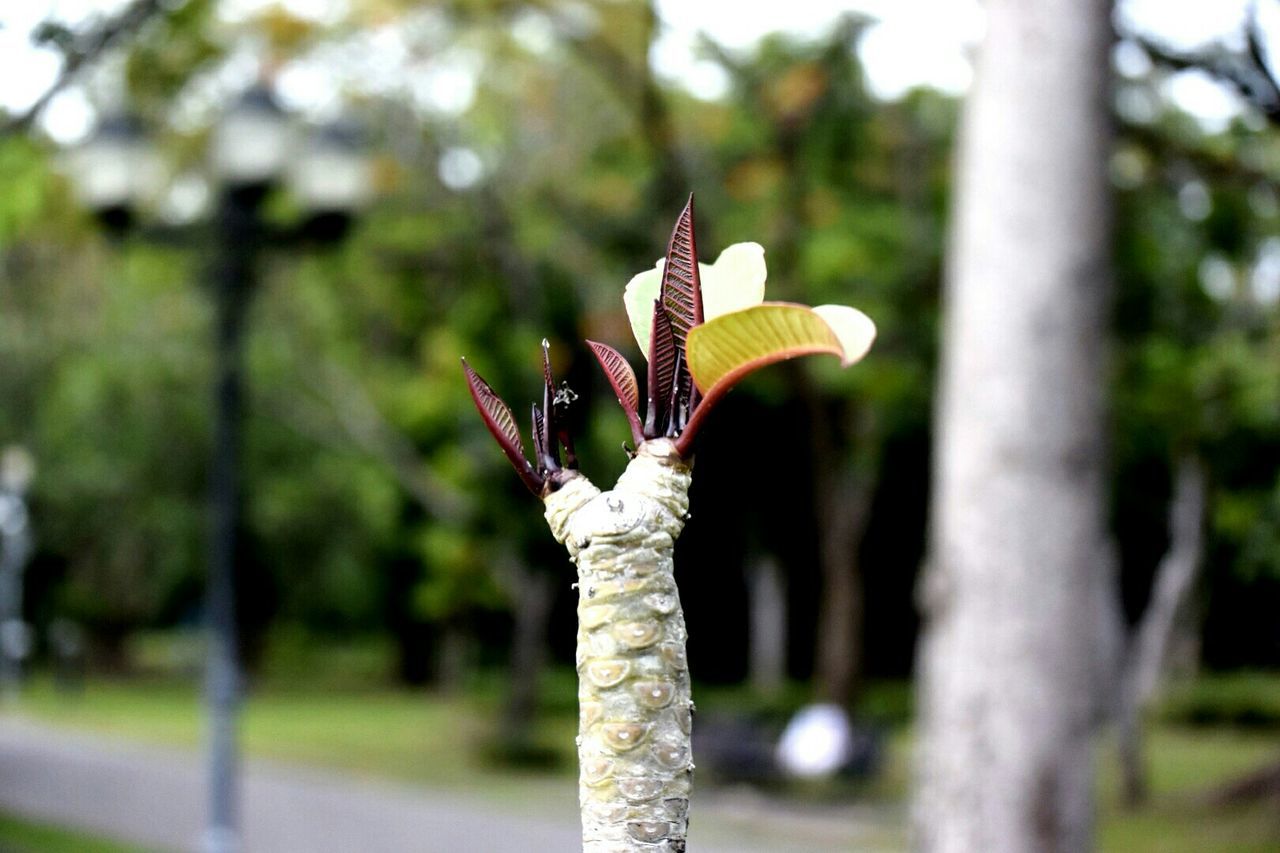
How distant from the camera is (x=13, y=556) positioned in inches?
1169

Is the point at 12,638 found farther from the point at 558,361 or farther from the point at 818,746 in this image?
the point at 818,746

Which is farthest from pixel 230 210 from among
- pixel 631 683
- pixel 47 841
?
pixel 631 683

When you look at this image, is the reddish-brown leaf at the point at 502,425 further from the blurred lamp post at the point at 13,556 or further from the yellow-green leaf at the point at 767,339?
the blurred lamp post at the point at 13,556

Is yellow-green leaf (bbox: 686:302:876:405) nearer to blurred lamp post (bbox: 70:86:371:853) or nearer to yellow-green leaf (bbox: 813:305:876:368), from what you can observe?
yellow-green leaf (bbox: 813:305:876:368)

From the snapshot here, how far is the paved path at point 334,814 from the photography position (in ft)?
43.2

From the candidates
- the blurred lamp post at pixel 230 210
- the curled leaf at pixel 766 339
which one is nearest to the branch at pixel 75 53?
the blurred lamp post at pixel 230 210

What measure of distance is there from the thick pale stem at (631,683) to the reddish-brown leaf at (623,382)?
0.06m

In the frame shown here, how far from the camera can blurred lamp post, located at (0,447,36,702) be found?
2619 cm

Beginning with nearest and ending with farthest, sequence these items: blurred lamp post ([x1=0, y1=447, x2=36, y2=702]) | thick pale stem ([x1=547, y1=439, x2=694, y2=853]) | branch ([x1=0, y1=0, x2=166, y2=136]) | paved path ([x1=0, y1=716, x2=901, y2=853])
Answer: thick pale stem ([x1=547, y1=439, x2=694, y2=853]) < branch ([x1=0, y1=0, x2=166, y2=136]) < paved path ([x1=0, y1=716, x2=901, y2=853]) < blurred lamp post ([x1=0, y1=447, x2=36, y2=702])

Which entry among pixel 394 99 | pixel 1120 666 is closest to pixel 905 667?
pixel 1120 666

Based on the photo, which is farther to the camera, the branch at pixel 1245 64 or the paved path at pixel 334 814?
the paved path at pixel 334 814

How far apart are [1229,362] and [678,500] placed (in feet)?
36.3

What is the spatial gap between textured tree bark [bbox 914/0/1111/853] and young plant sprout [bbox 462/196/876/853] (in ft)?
11.2

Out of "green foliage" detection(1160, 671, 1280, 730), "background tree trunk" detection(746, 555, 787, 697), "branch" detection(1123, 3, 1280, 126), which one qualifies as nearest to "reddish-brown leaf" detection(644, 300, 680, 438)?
"branch" detection(1123, 3, 1280, 126)
